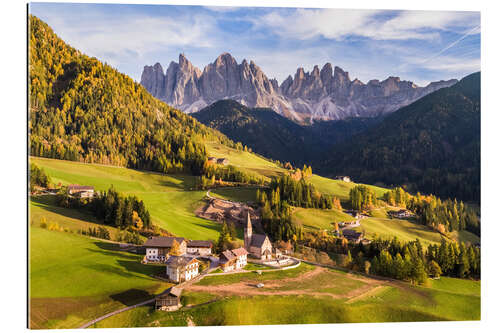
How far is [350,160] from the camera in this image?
10594 cm

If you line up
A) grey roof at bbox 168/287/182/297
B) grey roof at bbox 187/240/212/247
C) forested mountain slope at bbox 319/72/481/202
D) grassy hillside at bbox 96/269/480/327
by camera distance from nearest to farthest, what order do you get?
grassy hillside at bbox 96/269/480/327 < grey roof at bbox 168/287/182/297 < grey roof at bbox 187/240/212/247 < forested mountain slope at bbox 319/72/481/202

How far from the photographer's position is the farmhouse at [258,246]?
21797 millimetres

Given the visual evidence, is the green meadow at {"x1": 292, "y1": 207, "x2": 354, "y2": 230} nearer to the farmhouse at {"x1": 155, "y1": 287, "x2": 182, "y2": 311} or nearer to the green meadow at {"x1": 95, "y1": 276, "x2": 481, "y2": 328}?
the green meadow at {"x1": 95, "y1": 276, "x2": 481, "y2": 328}

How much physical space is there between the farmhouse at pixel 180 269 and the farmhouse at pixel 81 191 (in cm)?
992

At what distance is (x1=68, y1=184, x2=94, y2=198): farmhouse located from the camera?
24203 mm

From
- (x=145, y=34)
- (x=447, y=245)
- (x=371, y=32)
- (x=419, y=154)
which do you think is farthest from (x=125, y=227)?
(x=419, y=154)

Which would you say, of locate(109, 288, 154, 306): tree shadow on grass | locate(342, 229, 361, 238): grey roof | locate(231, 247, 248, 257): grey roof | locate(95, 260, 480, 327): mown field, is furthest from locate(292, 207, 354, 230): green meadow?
locate(109, 288, 154, 306): tree shadow on grass

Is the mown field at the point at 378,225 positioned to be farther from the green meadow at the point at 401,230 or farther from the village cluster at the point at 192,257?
the village cluster at the point at 192,257

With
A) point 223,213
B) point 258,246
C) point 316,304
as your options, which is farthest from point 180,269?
point 223,213

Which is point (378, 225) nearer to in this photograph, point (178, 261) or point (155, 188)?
point (155, 188)

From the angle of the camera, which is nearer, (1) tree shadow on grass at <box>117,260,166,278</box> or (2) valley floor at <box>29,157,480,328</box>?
(2) valley floor at <box>29,157,480,328</box>

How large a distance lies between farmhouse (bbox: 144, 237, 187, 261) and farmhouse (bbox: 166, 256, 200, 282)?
5.66 feet

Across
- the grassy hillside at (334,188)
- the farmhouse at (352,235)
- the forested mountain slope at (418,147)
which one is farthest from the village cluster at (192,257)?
the forested mountain slope at (418,147)
